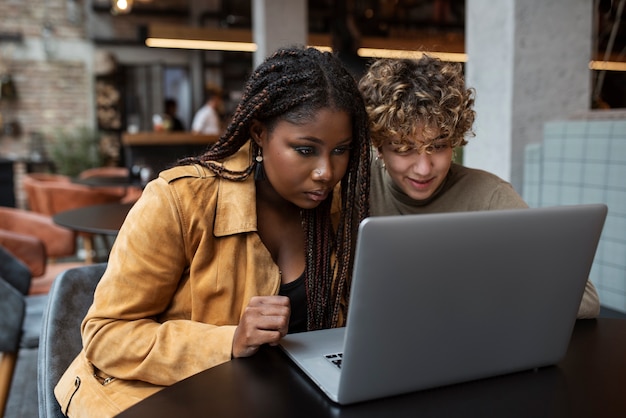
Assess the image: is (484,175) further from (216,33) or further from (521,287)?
(216,33)

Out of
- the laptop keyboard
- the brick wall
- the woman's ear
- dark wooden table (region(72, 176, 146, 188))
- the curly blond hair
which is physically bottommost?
dark wooden table (region(72, 176, 146, 188))

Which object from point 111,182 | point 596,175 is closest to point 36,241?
point 111,182

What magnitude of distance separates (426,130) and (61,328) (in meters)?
0.93

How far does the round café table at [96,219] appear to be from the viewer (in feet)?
8.61

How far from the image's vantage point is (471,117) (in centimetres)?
149

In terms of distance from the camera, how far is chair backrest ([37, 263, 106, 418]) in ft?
4.16

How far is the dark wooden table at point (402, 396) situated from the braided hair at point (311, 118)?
30 centimetres

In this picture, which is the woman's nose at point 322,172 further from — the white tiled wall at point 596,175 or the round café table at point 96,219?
the white tiled wall at point 596,175

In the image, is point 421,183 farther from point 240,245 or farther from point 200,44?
point 200,44

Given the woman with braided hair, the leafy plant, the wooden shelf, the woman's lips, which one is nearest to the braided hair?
the woman with braided hair

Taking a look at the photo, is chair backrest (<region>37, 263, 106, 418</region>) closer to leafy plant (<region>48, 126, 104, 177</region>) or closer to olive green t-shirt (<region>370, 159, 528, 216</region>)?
olive green t-shirt (<region>370, 159, 528, 216</region>)

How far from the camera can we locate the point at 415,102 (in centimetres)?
141

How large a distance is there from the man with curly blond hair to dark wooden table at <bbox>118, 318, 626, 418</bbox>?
56 centimetres

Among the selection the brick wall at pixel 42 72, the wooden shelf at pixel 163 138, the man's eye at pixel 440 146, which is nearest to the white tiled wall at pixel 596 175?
the man's eye at pixel 440 146
